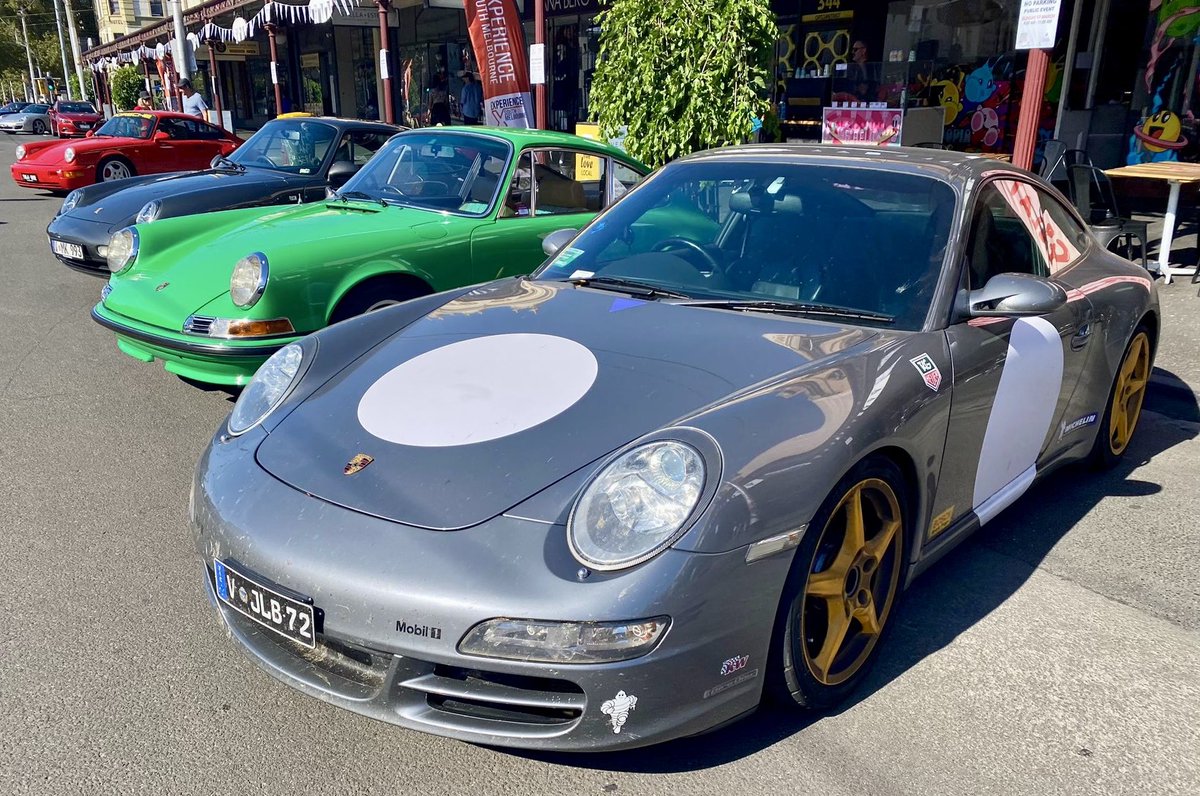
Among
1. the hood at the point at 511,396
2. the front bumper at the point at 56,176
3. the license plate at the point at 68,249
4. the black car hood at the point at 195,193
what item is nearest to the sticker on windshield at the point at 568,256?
the hood at the point at 511,396

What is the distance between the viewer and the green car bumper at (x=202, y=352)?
445 cm

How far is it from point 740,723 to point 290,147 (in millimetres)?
7169

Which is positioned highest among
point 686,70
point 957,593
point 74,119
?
point 686,70

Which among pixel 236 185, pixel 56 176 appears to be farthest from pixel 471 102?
pixel 236 185

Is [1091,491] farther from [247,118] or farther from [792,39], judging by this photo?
[247,118]

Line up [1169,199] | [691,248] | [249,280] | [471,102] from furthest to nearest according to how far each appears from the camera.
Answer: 1. [471,102]
2. [1169,199]
3. [249,280]
4. [691,248]

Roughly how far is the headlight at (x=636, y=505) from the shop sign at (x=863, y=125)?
940 centimetres

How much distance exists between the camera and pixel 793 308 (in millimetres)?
2936

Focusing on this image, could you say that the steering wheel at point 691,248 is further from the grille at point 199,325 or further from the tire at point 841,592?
the grille at point 199,325

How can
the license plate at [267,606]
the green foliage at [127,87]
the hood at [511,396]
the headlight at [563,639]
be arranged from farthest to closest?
the green foliage at [127,87] → the hood at [511,396] → the license plate at [267,606] → the headlight at [563,639]

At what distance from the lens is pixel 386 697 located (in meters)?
2.09

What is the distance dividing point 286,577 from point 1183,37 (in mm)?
12467

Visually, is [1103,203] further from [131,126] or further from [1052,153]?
[131,126]

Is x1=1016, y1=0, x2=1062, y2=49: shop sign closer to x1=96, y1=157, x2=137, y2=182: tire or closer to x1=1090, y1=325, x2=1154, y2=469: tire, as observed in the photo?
x1=1090, y1=325, x2=1154, y2=469: tire
